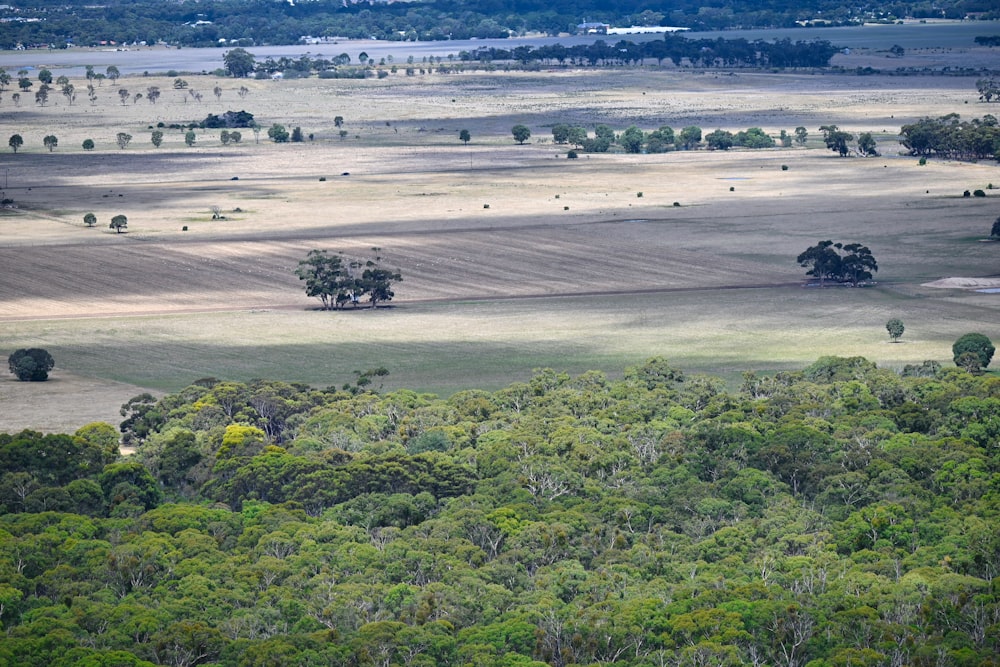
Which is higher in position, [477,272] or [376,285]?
[376,285]

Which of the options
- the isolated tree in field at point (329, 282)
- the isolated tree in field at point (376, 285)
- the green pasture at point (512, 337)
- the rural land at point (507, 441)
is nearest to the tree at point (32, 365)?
the rural land at point (507, 441)

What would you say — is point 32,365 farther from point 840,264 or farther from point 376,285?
point 840,264

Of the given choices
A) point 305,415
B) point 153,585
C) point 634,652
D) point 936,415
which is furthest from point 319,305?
point 634,652

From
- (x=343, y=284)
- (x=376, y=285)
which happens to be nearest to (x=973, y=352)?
(x=376, y=285)

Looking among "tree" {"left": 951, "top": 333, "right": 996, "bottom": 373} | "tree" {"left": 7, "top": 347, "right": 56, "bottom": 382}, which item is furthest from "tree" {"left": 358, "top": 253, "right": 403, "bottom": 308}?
"tree" {"left": 951, "top": 333, "right": 996, "bottom": 373}

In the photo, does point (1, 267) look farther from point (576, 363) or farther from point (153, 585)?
point (153, 585)

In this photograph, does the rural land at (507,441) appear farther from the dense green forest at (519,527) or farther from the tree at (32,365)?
the tree at (32,365)
